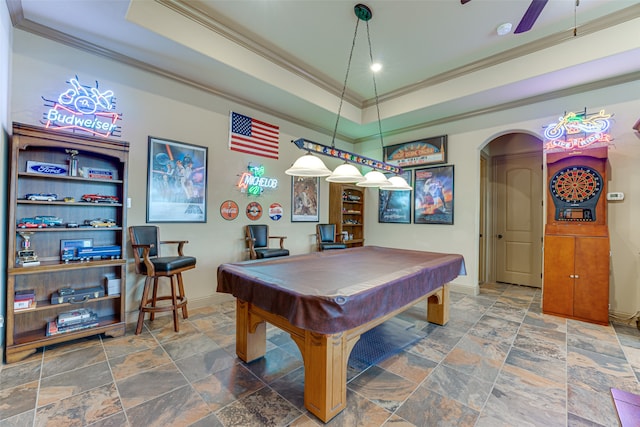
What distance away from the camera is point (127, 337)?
113 inches

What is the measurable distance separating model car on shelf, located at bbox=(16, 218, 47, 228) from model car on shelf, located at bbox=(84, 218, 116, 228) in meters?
0.36

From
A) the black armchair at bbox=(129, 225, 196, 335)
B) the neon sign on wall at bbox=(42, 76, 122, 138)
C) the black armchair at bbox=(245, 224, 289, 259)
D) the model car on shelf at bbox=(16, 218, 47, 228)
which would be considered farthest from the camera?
the black armchair at bbox=(245, 224, 289, 259)

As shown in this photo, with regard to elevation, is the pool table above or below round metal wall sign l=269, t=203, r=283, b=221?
below

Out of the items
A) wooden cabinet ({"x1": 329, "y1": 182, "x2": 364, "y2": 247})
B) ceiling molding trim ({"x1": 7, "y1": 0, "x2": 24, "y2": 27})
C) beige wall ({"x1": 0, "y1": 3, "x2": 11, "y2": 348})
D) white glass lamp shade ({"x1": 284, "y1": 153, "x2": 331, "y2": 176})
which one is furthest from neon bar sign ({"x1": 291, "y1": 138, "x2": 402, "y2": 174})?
ceiling molding trim ({"x1": 7, "y1": 0, "x2": 24, "y2": 27})

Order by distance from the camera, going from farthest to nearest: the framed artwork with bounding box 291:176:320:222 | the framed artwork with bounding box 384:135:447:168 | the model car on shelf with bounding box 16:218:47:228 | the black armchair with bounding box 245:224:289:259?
the framed artwork with bounding box 291:176:320:222 < the framed artwork with bounding box 384:135:447:168 < the black armchair with bounding box 245:224:289:259 < the model car on shelf with bounding box 16:218:47:228

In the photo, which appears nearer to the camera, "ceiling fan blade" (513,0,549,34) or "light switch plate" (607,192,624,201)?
"ceiling fan blade" (513,0,549,34)

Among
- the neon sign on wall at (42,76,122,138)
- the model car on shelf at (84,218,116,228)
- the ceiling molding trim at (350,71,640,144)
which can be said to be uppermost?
the ceiling molding trim at (350,71,640,144)

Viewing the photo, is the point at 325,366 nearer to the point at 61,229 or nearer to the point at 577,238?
the point at 61,229

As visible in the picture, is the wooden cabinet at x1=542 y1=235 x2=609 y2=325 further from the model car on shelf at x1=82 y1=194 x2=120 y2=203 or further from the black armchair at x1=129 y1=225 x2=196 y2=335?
the model car on shelf at x1=82 y1=194 x2=120 y2=203

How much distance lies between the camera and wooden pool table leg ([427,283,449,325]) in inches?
126

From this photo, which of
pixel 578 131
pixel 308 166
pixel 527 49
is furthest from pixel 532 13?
pixel 578 131

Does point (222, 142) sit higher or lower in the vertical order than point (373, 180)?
higher

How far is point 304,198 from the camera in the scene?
534 centimetres

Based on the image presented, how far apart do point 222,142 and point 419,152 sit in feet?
12.2
